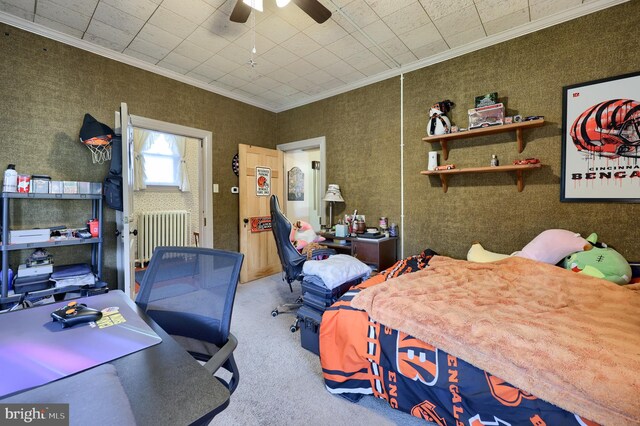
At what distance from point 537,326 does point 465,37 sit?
2.73m

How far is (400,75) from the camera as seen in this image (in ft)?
11.1

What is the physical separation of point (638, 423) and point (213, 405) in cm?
134

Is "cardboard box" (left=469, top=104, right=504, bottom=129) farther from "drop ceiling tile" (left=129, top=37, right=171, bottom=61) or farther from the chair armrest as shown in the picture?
"drop ceiling tile" (left=129, top=37, right=171, bottom=61)

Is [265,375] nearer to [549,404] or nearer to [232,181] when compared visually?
[549,404]

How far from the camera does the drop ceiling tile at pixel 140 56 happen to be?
2.96 meters

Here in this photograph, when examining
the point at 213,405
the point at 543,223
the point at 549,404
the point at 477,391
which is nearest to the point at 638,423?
the point at 549,404

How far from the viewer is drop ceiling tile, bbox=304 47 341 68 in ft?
9.80

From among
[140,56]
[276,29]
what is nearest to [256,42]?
[276,29]

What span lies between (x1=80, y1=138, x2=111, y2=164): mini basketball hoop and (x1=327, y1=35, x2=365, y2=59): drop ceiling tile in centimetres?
254

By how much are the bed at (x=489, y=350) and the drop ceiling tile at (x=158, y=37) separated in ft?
9.66

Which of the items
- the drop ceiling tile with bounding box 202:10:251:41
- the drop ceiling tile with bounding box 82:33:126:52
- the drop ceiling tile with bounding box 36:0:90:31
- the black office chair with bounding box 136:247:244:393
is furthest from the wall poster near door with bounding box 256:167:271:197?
the black office chair with bounding box 136:247:244:393

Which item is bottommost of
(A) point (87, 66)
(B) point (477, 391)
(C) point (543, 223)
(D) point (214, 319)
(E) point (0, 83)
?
(B) point (477, 391)

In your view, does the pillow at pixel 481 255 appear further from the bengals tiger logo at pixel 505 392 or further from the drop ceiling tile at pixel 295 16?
the drop ceiling tile at pixel 295 16

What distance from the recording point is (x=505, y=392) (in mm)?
1173
